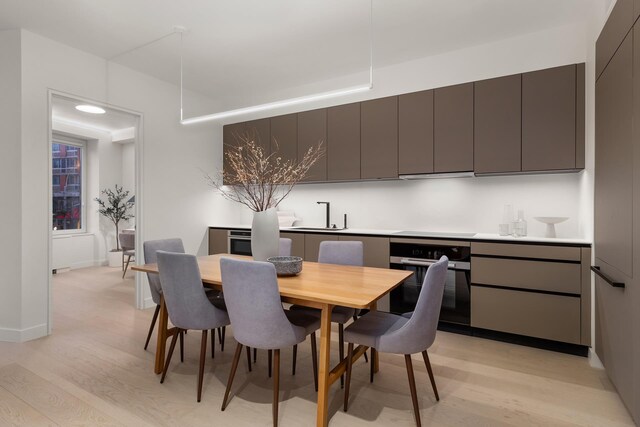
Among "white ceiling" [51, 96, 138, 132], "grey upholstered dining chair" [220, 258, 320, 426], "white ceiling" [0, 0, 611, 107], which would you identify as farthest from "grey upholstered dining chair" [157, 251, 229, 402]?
"white ceiling" [51, 96, 138, 132]

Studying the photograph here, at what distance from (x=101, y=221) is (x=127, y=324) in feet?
15.0

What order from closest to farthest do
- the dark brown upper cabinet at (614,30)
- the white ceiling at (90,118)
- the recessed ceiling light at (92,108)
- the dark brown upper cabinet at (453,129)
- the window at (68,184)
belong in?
the dark brown upper cabinet at (614,30) → the dark brown upper cabinet at (453,129) → the recessed ceiling light at (92,108) → the white ceiling at (90,118) → the window at (68,184)

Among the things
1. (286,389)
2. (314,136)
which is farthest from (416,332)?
(314,136)

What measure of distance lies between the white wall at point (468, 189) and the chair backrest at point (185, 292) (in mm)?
2600

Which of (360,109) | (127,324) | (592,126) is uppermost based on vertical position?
(360,109)

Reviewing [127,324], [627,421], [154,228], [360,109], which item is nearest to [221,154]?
[154,228]

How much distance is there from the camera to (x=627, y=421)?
1.97 meters

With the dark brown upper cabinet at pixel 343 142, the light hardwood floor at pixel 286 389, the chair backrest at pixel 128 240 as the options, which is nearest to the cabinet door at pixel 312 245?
the dark brown upper cabinet at pixel 343 142

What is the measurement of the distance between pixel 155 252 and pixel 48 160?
159 centimetres

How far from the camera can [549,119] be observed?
10.3 feet

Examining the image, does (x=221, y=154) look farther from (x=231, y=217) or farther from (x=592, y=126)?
(x=592, y=126)

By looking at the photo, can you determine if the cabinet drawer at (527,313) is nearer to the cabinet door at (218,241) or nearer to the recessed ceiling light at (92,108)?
the cabinet door at (218,241)

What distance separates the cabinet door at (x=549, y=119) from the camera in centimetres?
306

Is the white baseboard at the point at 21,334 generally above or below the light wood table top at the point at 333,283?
below
